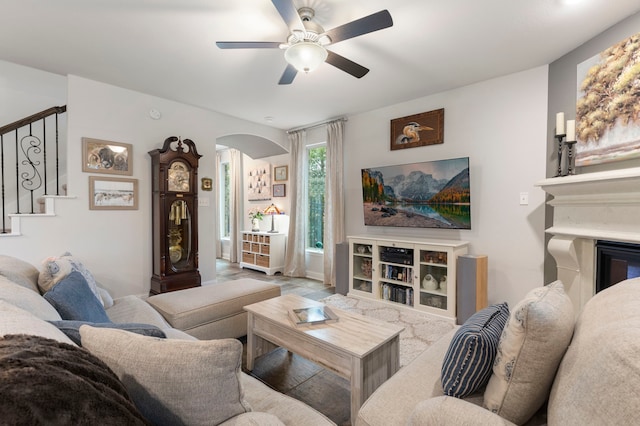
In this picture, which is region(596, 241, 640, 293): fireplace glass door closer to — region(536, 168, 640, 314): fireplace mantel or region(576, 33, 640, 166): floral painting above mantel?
region(536, 168, 640, 314): fireplace mantel

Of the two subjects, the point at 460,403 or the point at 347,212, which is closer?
the point at 460,403

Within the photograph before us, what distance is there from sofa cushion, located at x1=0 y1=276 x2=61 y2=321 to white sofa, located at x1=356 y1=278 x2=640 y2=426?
1338 mm

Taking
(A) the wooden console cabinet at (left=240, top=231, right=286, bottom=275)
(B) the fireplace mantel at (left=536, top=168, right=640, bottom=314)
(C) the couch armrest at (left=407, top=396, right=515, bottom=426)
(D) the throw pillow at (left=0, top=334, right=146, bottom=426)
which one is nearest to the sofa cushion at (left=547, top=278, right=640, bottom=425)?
(C) the couch armrest at (left=407, top=396, right=515, bottom=426)

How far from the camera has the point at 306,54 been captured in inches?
79.8

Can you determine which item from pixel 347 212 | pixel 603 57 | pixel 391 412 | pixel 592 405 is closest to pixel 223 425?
pixel 391 412

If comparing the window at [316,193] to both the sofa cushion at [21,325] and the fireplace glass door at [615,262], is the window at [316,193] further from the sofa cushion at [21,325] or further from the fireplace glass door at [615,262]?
the sofa cushion at [21,325]

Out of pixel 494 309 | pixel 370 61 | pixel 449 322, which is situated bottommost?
pixel 449 322

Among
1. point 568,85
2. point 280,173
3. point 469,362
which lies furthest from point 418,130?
point 469,362

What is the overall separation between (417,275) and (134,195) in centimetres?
351

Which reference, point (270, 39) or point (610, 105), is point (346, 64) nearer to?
point (270, 39)

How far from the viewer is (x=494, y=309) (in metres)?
1.27

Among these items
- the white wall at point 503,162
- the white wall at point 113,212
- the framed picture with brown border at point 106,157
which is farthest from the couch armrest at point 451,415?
the framed picture with brown border at point 106,157

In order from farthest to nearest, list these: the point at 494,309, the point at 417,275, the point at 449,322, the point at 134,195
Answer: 1. the point at 134,195
2. the point at 417,275
3. the point at 449,322
4. the point at 494,309

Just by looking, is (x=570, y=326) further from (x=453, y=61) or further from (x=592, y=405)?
(x=453, y=61)
